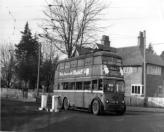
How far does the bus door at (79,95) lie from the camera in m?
24.0

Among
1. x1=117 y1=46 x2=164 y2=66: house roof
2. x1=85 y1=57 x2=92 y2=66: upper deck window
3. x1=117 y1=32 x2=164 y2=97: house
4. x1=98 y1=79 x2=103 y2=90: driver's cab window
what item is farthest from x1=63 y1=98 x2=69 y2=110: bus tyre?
x1=117 y1=46 x2=164 y2=66: house roof

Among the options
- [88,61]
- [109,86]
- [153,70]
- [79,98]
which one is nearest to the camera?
[109,86]

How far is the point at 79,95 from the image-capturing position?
2433cm

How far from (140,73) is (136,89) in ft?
8.45

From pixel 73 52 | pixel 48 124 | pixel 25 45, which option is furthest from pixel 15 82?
pixel 48 124

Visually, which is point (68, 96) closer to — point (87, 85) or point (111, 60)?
point (87, 85)

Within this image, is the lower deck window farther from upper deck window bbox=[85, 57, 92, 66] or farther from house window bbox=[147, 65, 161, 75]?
house window bbox=[147, 65, 161, 75]

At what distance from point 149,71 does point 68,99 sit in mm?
28975

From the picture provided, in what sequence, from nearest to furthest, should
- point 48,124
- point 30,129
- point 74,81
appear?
1. point 30,129
2. point 48,124
3. point 74,81

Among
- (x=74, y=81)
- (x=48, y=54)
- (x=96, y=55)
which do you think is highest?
(x=48, y=54)

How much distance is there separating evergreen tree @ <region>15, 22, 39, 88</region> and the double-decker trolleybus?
30206 millimetres

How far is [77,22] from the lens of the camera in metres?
40.8

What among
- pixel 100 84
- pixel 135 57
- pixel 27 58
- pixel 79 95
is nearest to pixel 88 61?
pixel 100 84

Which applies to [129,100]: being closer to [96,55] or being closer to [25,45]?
[96,55]
